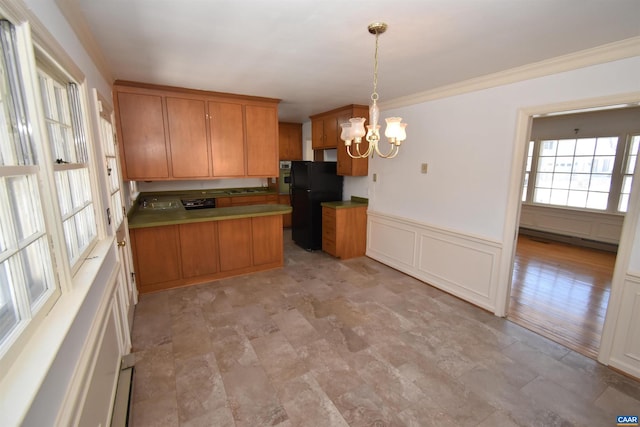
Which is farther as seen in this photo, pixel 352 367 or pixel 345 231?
pixel 345 231

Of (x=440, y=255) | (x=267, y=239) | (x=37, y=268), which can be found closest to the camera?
(x=37, y=268)

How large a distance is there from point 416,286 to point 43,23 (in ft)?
12.7

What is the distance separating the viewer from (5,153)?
0.95 m

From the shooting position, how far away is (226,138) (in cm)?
384

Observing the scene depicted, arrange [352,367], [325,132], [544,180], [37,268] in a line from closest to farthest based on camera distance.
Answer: [37,268] < [352,367] < [325,132] < [544,180]

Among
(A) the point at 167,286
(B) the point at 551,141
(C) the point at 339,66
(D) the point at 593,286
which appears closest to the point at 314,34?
(C) the point at 339,66

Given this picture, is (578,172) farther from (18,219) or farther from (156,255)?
(18,219)

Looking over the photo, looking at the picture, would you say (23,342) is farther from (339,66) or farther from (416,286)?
(416,286)

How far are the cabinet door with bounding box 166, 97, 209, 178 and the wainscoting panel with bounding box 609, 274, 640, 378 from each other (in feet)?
14.4

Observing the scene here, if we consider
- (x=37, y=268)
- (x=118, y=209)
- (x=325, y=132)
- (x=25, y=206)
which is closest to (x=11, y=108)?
(x=25, y=206)

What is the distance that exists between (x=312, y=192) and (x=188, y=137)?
2079 millimetres

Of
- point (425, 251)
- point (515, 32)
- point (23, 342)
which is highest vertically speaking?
point (515, 32)

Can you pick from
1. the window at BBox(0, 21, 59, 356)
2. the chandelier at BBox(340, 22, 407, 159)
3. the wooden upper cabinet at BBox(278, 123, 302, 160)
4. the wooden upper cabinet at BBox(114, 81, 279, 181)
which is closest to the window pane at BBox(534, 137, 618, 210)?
the wooden upper cabinet at BBox(278, 123, 302, 160)

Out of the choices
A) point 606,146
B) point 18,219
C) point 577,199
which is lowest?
point 577,199
